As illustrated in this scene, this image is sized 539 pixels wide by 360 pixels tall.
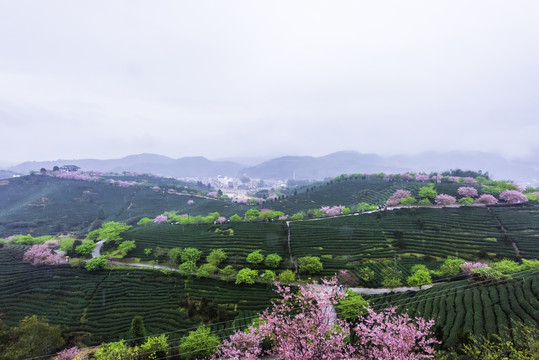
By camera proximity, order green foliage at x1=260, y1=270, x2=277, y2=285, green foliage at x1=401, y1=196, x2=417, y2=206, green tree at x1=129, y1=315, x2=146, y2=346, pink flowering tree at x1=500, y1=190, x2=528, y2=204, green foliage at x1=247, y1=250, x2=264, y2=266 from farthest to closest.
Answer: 1. green foliage at x1=401, y1=196, x2=417, y2=206
2. pink flowering tree at x1=500, y1=190, x2=528, y2=204
3. green foliage at x1=247, y1=250, x2=264, y2=266
4. green foliage at x1=260, y1=270, x2=277, y2=285
5. green tree at x1=129, y1=315, x2=146, y2=346

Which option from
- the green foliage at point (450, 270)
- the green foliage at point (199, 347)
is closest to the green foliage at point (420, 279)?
the green foliage at point (450, 270)

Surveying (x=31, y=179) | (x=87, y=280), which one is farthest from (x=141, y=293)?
(x=31, y=179)

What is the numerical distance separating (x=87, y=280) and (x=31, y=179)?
11534 cm

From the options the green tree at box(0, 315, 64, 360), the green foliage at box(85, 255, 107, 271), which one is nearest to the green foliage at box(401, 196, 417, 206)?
the green foliage at box(85, 255, 107, 271)

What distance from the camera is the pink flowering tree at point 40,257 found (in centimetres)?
4178

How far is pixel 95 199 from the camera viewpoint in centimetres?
10250

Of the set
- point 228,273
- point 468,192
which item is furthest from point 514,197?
point 228,273

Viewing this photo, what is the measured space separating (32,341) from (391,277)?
150ft

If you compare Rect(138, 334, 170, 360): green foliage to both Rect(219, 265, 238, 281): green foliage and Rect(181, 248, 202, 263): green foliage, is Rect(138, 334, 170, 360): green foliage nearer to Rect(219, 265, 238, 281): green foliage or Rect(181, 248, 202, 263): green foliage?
Rect(219, 265, 238, 281): green foliage

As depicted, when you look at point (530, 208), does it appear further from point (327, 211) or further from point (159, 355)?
point (159, 355)

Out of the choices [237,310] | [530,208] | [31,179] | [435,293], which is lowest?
[237,310]

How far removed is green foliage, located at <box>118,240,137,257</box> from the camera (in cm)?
4727

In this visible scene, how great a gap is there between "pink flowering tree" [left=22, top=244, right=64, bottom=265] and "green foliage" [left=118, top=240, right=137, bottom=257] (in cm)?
985

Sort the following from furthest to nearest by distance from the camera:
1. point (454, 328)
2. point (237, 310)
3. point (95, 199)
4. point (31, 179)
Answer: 1. point (31, 179)
2. point (95, 199)
3. point (237, 310)
4. point (454, 328)
